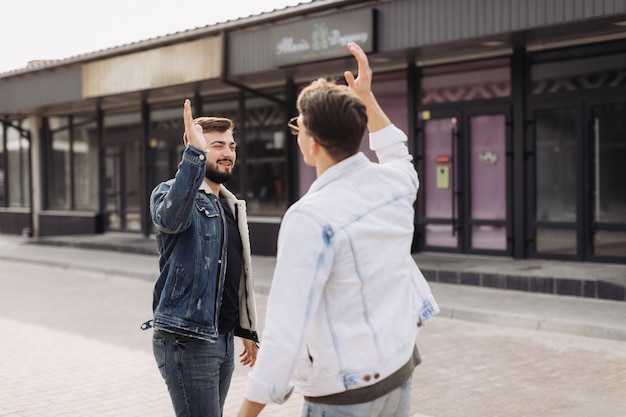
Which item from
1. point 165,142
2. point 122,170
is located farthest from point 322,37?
point 122,170

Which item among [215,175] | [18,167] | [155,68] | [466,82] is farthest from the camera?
[18,167]

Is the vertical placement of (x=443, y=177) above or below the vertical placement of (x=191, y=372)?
above

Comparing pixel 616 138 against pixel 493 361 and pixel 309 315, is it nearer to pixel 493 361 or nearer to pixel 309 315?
pixel 493 361

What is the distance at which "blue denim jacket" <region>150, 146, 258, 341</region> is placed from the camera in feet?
9.95

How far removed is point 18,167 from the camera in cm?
2389

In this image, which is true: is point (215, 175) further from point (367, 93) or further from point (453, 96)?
point (453, 96)

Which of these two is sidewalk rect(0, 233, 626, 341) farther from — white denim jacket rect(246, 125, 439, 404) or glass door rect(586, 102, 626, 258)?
A: white denim jacket rect(246, 125, 439, 404)

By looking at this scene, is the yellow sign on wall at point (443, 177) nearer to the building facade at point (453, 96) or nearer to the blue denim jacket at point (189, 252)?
the building facade at point (453, 96)

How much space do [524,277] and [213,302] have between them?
776cm

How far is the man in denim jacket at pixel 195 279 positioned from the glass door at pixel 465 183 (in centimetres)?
951

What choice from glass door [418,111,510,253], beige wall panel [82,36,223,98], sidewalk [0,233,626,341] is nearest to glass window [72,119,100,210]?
beige wall panel [82,36,223,98]

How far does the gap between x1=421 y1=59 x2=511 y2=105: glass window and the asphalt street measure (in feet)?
10.8

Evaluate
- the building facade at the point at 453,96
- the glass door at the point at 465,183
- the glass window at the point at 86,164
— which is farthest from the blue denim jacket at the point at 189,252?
the glass window at the point at 86,164

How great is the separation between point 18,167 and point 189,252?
73.4ft
